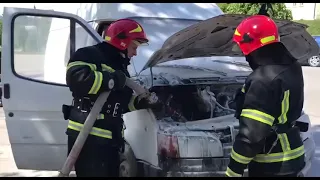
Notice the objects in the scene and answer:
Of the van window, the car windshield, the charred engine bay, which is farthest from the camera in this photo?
the car windshield

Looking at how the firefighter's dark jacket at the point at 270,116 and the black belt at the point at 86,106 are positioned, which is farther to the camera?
the black belt at the point at 86,106

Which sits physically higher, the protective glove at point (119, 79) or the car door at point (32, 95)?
the protective glove at point (119, 79)

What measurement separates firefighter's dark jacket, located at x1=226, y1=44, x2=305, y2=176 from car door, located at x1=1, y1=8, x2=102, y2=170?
85.0 inches

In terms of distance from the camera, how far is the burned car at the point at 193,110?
12.4 ft

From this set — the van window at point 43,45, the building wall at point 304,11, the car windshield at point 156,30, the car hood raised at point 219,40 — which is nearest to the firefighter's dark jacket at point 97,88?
the car hood raised at point 219,40

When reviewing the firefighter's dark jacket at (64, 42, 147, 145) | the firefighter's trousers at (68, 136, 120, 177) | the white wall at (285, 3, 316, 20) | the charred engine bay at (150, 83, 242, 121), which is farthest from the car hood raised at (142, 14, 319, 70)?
the white wall at (285, 3, 316, 20)

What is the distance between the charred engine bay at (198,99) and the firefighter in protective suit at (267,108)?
4.49 feet

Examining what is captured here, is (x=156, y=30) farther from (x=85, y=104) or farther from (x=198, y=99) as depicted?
(x=85, y=104)

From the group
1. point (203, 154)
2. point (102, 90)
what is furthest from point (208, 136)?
point (102, 90)

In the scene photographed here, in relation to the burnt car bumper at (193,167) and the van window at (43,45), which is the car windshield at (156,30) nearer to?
the van window at (43,45)

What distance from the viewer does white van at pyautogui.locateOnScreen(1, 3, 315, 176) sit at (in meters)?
3.81

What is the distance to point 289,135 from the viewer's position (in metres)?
3.01

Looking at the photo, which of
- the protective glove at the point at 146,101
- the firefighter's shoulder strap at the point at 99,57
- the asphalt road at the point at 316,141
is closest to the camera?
the firefighter's shoulder strap at the point at 99,57

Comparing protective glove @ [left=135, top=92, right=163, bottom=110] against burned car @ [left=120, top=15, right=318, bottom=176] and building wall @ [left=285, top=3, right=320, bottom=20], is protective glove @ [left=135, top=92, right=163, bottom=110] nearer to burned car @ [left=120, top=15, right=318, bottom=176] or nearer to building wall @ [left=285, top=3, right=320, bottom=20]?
burned car @ [left=120, top=15, right=318, bottom=176]
